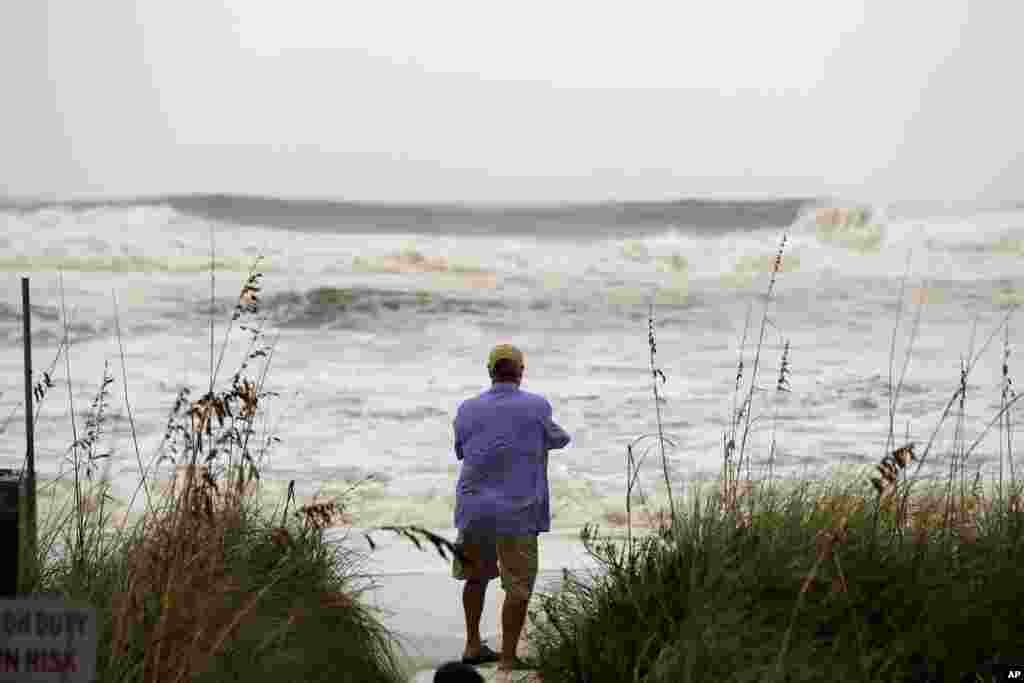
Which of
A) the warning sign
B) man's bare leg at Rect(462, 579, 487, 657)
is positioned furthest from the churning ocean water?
the warning sign

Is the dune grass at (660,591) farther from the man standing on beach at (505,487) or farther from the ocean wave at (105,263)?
the ocean wave at (105,263)

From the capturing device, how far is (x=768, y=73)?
9633 mm

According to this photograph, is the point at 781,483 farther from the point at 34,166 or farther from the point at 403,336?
the point at 34,166

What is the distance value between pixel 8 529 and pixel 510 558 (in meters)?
1.85

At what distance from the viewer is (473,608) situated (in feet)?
13.5

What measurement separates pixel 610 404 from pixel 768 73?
2.89 meters

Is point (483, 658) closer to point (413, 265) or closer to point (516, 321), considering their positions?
point (516, 321)

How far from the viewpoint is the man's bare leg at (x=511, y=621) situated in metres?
3.89

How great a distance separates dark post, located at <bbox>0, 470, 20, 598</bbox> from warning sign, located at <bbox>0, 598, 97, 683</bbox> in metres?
0.79

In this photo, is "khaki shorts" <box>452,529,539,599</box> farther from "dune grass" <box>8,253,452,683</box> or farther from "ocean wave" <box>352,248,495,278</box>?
"ocean wave" <box>352,248,495,278</box>

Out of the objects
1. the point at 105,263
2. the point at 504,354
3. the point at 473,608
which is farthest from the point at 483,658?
the point at 105,263

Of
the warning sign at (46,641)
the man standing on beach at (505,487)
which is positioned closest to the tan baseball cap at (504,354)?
the man standing on beach at (505,487)

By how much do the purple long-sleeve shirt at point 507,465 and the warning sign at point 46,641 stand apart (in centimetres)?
237

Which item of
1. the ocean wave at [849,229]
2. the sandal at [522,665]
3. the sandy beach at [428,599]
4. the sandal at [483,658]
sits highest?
the ocean wave at [849,229]
